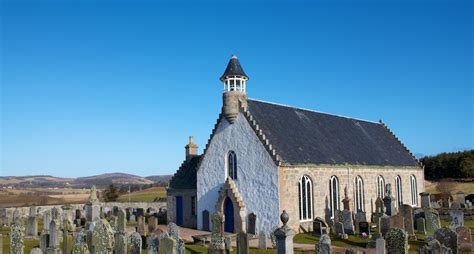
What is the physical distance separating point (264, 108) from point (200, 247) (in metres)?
11.7

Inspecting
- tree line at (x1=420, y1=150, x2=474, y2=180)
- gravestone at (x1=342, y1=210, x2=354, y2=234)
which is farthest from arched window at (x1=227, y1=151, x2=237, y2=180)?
tree line at (x1=420, y1=150, x2=474, y2=180)

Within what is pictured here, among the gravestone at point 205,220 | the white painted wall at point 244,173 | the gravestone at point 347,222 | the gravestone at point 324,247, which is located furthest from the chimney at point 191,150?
the gravestone at point 324,247

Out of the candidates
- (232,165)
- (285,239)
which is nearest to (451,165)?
(232,165)

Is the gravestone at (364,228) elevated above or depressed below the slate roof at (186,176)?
below

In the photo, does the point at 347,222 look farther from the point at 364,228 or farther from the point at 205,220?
the point at 205,220

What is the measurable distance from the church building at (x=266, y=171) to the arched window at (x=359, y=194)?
0.07 metres

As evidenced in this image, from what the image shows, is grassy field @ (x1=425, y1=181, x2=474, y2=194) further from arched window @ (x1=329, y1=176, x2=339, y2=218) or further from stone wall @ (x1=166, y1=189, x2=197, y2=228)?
stone wall @ (x1=166, y1=189, x2=197, y2=228)

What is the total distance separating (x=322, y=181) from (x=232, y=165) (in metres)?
5.83

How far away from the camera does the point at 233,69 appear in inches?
1212

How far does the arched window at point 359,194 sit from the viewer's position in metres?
34.5

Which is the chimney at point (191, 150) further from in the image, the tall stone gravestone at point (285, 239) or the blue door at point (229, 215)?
the tall stone gravestone at point (285, 239)

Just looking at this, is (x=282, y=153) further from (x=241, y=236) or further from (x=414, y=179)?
(x=414, y=179)

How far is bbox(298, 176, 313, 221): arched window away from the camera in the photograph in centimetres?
2947

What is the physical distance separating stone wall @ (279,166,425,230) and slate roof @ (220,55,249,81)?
6.69 m
